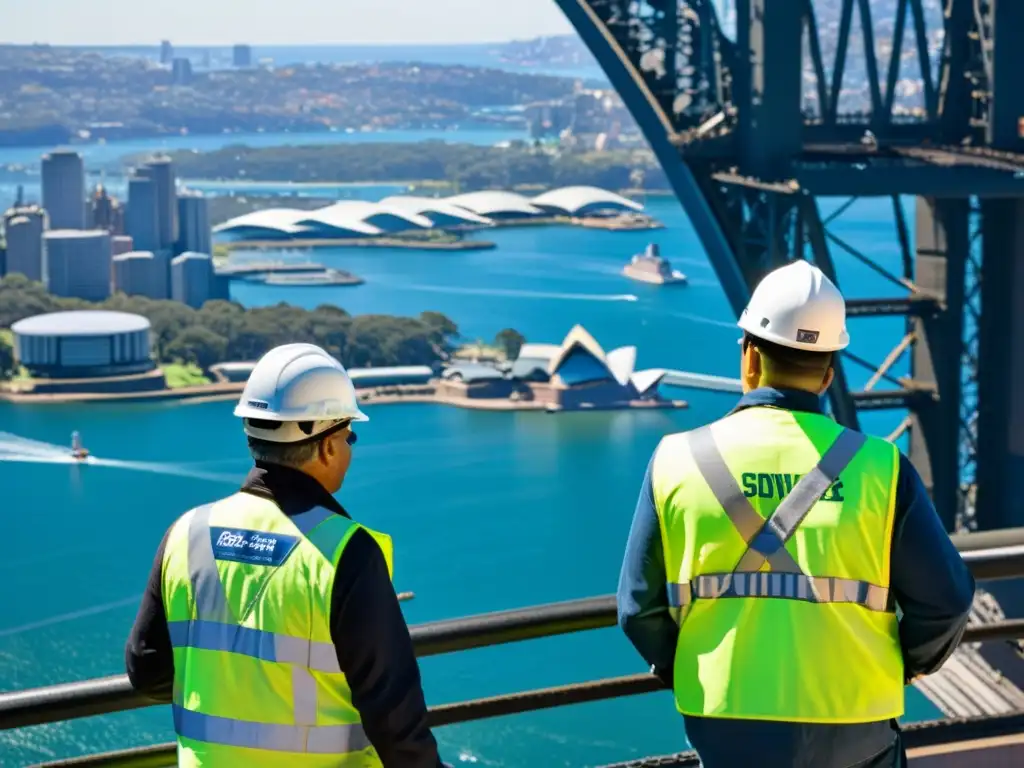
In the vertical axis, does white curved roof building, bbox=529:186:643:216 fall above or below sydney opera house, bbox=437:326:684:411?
above

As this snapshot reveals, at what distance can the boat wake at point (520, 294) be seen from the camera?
144 ft

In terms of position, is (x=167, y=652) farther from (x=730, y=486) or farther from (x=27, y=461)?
(x=27, y=461)

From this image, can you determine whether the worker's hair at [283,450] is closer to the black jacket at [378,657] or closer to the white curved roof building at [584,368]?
the black jacket at [378,657]

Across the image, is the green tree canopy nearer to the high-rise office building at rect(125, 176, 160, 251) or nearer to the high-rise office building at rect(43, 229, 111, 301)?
the high-rise office building at rect(43, 229, 111, 301)

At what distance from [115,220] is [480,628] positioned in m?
43.4

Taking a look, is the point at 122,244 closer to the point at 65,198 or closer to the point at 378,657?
the point at 65,198

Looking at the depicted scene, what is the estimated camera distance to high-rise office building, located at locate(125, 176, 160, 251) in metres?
41.9

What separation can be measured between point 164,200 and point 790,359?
139ft

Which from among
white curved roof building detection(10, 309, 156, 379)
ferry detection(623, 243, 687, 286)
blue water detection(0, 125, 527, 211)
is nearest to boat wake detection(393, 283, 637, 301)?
ferry detection(623, 243, 687, 286)

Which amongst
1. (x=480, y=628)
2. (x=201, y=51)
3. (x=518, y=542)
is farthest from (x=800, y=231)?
(x=201, y=51)

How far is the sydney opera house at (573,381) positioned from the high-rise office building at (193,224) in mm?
11384

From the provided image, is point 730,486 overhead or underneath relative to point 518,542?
overhead

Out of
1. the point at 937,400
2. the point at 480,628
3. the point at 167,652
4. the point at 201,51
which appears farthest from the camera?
the point at 201,51

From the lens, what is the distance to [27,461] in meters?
28.7
